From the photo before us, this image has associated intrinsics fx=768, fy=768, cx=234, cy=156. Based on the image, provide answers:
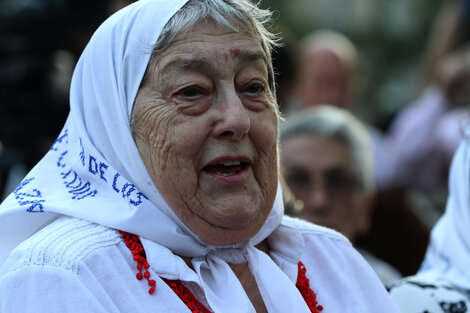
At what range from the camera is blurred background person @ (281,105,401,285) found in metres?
4.61

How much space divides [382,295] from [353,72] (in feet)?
15.6

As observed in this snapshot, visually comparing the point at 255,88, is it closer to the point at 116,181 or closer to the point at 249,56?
the point at 249,56

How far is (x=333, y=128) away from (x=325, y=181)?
379 mm

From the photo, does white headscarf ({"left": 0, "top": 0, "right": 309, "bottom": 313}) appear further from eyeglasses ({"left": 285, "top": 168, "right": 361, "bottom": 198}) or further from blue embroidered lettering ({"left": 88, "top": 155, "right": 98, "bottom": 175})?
eyeglasses ({"left": 285, "top": 168, "right": 361, "bottom": 198})

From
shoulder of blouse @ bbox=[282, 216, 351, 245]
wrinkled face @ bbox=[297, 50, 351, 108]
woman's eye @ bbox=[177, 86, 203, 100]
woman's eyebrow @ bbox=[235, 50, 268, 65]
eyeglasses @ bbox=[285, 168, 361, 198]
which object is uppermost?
woman's eyebrow @ bbox=[235, 50, 268, 65]

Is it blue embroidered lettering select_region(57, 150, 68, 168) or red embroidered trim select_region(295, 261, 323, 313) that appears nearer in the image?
blue embroidered lettering select_region(57, 150, 68, 168)

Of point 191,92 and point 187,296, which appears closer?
point 187,296

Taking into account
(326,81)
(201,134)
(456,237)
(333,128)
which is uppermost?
(201,134)

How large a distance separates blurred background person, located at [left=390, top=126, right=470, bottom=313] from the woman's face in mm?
1136

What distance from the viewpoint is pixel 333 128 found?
4.87 meters

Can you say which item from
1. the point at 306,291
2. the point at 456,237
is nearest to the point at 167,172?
the point at 306,291

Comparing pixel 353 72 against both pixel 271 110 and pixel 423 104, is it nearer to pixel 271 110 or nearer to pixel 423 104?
pixel 423 104

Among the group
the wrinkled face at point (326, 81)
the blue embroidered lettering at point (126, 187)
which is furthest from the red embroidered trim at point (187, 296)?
the wrinkled face at point (326, 81)

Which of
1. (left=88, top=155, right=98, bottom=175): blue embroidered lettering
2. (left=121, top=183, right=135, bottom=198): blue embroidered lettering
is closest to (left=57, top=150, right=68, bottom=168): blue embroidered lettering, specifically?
(left=88, top=155, right=98, bottom=175): blue embroidered lettering
